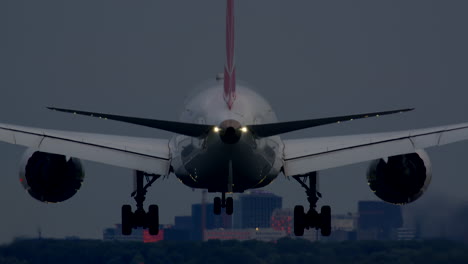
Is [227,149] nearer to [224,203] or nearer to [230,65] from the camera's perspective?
[230,65]

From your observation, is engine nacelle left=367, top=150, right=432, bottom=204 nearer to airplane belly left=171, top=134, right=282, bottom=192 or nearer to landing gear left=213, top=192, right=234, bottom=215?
landing gear left=213, top=192, right=234, bottom=215

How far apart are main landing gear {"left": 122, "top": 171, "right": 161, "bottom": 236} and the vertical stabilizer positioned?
10736mm

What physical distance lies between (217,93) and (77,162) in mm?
11451

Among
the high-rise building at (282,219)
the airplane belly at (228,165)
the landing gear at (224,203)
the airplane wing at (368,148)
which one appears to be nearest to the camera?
the airplane belly at (228,165)

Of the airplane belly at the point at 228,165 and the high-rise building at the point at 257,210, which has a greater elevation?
the high-rise building at the point at 257,210

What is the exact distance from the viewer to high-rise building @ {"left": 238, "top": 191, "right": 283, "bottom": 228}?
10538cm

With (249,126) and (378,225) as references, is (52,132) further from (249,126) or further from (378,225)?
(378,225)

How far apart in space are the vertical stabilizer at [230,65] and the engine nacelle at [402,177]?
1155cm

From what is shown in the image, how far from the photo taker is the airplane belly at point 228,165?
53.0m

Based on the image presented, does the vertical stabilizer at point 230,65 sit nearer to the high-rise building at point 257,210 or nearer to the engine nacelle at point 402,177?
the engine nacelle at point 402,177

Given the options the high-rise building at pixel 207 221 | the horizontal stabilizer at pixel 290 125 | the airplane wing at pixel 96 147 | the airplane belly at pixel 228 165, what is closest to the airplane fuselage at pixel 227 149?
the airplane belly at pixel 228 165

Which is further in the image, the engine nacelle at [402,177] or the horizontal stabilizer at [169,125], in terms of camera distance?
the engine nacelle at [402,177]

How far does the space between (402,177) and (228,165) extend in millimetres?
12129

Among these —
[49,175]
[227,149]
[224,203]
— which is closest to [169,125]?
[227,149]
